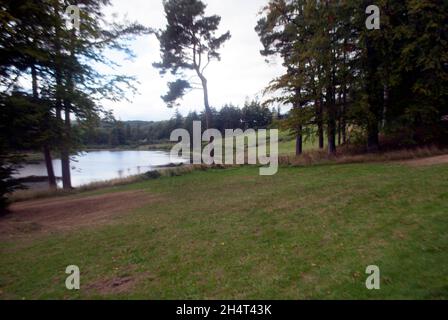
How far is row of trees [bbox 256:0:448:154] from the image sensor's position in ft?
44.3

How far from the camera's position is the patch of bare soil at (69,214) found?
8.32 m

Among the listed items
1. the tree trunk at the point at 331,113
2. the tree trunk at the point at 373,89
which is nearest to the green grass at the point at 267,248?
the tree trunk at the point at 373,89

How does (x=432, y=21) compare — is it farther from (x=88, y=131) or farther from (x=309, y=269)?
(x=88, y=131)

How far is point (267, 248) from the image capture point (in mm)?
5516

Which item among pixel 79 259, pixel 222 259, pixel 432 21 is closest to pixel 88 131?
pixel 79 259

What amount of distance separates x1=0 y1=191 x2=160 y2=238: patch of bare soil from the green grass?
88cm

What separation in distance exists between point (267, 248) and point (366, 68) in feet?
43.3

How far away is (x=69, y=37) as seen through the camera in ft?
35.4

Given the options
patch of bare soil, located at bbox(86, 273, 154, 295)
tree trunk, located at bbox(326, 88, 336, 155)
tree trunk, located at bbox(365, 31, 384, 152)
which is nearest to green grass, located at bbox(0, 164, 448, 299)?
patch of bare soil, located at bbox(86, 273, 154, 295)

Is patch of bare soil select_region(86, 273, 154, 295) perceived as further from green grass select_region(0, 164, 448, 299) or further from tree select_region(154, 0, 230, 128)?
tree select_region(154, 0, 230, 128)

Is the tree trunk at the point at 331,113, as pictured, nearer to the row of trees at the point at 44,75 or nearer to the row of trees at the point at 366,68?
the row of trees at the point at 366,68

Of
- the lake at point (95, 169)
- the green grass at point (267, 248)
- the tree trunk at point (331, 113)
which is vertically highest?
the tree trunk at point (331, 113)

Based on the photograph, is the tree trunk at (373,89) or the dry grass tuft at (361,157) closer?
the dry grass tuft at (361,157)

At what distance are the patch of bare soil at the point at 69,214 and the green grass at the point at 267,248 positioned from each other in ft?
2.89
